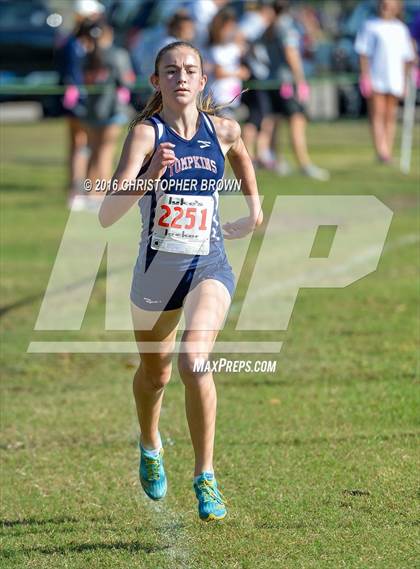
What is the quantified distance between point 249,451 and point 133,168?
1.83 meters

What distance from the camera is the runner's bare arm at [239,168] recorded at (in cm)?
516

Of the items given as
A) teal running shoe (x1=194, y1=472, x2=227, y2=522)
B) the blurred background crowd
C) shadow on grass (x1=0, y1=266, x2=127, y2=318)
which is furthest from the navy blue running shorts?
the blurred background crowd

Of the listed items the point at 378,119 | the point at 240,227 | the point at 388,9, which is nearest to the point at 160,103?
the point at 240,227

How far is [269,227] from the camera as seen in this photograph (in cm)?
1322

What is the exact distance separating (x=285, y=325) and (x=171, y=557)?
421 centimetres

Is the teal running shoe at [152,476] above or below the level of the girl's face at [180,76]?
below

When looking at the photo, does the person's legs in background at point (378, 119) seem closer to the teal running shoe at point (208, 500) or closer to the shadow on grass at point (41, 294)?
the shadow on grass at point (41, 294)

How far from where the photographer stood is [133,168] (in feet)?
16.0

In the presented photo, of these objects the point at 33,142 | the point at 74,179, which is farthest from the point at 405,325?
the point at 33,142

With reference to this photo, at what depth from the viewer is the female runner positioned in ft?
16.3

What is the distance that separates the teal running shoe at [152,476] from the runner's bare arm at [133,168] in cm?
108

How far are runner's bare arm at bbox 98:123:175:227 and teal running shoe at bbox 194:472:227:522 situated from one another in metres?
1.14

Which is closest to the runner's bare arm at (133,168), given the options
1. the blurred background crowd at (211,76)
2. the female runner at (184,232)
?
the female runner at (184,232)

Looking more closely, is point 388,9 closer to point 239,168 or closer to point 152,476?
point 239,168
